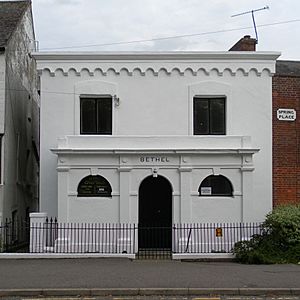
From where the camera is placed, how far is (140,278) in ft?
53.5

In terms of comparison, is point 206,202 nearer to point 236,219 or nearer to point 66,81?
point 236,219

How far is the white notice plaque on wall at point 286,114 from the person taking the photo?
84.0ft

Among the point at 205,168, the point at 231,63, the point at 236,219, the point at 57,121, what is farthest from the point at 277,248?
the point at 57,121

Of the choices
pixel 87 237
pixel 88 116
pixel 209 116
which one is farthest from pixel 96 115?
pixel 87 237

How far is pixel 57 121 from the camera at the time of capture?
2500 cm

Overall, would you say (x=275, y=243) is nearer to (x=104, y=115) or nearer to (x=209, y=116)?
(x=209, y=116)

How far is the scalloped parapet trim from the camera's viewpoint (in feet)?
82.1

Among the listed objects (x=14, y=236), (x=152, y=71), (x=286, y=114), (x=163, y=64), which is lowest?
(x=14, y=236)

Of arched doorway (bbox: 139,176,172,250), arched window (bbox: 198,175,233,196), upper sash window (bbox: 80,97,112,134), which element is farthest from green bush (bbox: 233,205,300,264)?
upper sash window (bbox: 80,97,112,134)

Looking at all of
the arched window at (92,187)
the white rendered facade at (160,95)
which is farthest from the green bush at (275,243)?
the arched window at (92,187)

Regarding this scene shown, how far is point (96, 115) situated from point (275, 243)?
8.35m

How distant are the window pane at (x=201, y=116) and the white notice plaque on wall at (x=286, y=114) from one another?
9.25ft

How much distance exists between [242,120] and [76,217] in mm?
7236

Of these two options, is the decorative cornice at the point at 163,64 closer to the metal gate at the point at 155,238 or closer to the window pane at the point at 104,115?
the window pane at the point at 104,115
